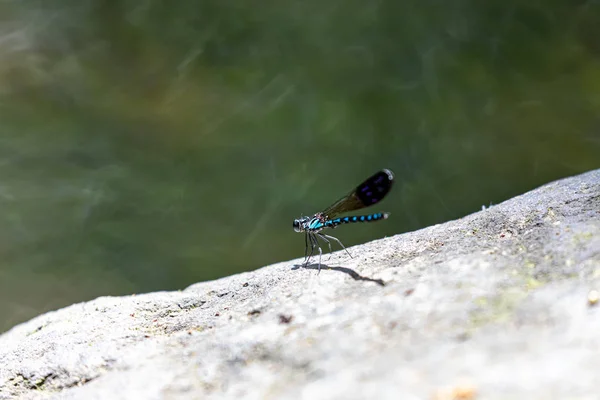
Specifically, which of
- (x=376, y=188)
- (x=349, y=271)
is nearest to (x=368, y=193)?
(x=376, y=188)

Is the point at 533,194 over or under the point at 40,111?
under

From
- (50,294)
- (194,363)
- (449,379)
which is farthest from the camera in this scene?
(50,294)

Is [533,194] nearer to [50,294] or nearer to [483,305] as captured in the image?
[483,305]

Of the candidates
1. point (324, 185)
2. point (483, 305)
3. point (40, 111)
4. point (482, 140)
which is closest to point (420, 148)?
point (482, 140)

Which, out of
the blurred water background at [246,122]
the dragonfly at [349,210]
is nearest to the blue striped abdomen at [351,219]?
the dragonfly at [349,210]

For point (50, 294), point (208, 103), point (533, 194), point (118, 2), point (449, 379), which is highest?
point (118, 2)

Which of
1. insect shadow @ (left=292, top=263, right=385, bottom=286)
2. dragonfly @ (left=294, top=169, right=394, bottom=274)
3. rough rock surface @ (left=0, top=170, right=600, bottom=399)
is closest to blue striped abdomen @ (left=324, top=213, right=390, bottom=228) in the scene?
dragonfly @ (left=294, top=169, right=394, bottom=274)

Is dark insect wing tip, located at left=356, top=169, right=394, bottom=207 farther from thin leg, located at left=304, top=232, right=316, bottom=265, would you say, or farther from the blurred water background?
the blurred water background

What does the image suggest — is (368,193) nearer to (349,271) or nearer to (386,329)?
(349,271)
